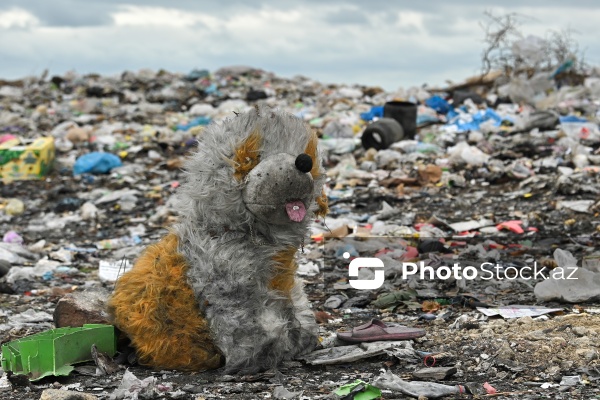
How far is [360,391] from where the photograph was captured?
3.29 meters

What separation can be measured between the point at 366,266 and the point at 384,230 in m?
1.32

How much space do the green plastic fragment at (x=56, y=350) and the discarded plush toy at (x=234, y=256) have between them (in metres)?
0.19

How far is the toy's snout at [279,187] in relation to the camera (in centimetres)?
355

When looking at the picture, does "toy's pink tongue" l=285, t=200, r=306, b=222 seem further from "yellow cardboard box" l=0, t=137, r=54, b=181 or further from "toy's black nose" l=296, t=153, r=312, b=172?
"yellow cardboard box" l=0, t=137, r=54, b=181

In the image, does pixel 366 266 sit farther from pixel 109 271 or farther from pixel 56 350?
pixel 56 350

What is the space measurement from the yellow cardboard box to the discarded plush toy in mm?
7367

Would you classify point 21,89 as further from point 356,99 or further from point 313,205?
point 313,205

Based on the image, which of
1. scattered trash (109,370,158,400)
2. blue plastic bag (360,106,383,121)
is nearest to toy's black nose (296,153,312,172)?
scattered trash (109,370,158,400)

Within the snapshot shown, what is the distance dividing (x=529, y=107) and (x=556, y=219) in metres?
5.64

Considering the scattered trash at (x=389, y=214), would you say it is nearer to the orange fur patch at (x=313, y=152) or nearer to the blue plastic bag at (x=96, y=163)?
the blue plastic bag at (x=96, y=163)

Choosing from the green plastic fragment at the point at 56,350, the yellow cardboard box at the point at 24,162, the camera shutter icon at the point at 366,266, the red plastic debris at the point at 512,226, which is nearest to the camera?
the green plastic fragment at the point at 56,350

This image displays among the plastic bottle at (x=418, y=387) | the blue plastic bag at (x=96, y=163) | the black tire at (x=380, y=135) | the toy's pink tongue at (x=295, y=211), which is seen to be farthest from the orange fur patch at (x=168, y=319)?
the blue plastic bag at (x=96, y=163)

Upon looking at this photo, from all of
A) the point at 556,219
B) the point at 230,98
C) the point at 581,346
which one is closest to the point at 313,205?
the point at 581,346

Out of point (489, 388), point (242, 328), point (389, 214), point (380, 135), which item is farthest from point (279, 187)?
point (380, 135)
